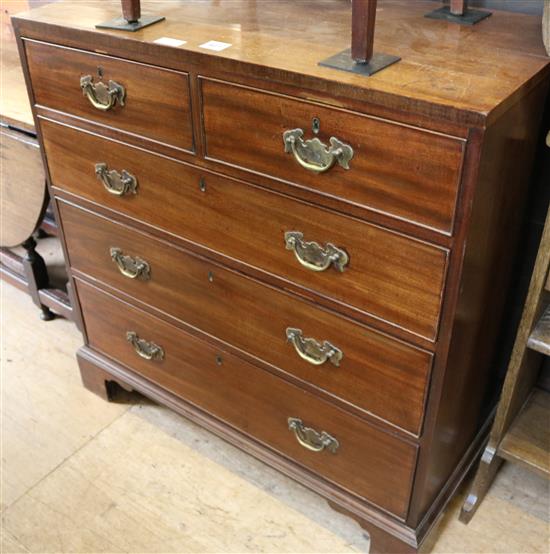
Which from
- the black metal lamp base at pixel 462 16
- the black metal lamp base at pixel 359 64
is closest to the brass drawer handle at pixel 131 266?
the black metal lamp base at pixel 359 64

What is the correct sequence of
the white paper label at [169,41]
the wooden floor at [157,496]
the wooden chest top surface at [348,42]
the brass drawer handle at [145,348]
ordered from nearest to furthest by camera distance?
the wooden chest top surface at [348,42], the white paper label at [169,41], the wooden floor at [157,496], the brass drawer handle at [145,348]

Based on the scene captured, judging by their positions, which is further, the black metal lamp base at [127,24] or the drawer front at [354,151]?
the black metal lamp base at [127,24]

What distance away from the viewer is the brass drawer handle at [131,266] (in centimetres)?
166

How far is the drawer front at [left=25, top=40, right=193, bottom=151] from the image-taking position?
1.33 meters

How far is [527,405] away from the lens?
173 cm

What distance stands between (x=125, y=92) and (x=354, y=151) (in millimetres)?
553

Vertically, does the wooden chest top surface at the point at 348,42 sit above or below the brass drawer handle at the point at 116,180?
above

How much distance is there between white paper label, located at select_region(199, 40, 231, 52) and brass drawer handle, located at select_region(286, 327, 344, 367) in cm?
57

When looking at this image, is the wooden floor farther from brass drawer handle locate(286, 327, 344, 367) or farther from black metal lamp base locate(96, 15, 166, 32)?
black metal lamp base locate(96, 15, 166, 32)

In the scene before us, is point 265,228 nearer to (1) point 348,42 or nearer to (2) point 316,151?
(2) point 316,151

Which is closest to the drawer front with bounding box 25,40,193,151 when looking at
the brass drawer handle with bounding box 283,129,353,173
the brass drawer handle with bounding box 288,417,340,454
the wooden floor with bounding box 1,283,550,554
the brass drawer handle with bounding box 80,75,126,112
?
the brass drawer handle with bounding box 80,75,126,112

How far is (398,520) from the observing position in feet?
4.96

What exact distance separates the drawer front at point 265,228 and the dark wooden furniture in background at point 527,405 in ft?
0.91

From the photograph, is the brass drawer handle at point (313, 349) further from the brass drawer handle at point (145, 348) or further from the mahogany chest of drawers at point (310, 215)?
the brass drawer handle at point (145, 348)
